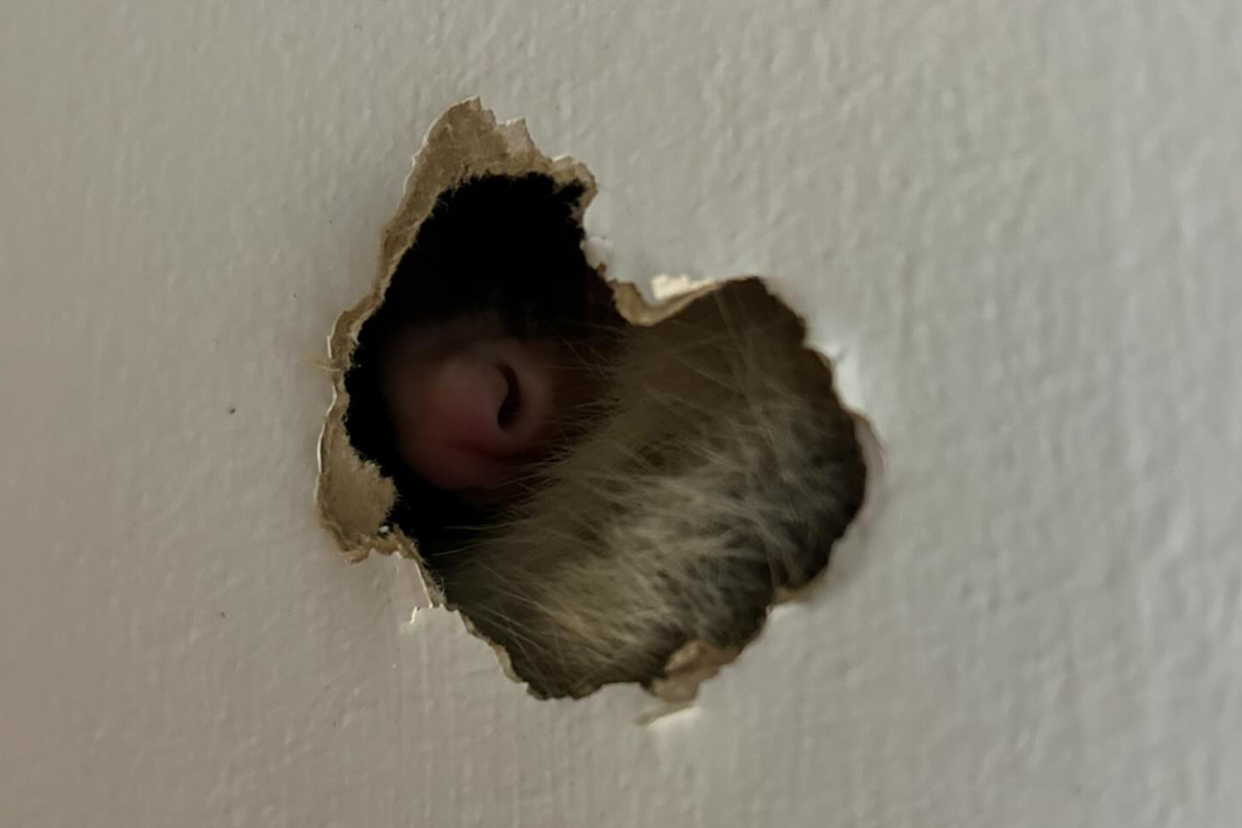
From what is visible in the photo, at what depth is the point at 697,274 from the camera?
33 cm

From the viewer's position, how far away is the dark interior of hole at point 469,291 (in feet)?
1.57

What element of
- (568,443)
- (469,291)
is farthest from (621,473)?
(469,291)

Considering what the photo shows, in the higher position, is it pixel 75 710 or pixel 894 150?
pixel 894 150

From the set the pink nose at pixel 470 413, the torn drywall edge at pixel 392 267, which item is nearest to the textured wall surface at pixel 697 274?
the torn drywall edge at pixel 392 267

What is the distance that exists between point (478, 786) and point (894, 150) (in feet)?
0.83

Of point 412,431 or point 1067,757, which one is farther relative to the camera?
point 412,431

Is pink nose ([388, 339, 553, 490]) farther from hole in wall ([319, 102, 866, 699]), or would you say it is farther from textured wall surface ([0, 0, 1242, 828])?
textured wall surface ([0, 0, 1242, 828])

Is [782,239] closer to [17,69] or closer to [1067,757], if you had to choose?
[1067,757]

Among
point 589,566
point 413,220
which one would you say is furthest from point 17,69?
point 589,566

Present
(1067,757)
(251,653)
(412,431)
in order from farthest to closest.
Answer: (412,431), (251,653), (1067,757)

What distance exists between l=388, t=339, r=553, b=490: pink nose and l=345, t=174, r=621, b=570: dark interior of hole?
0.4 inches

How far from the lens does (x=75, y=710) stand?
1.41 feet

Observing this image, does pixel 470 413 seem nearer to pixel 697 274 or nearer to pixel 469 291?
pixel 469 291

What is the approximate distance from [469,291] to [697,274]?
0.24 meters
